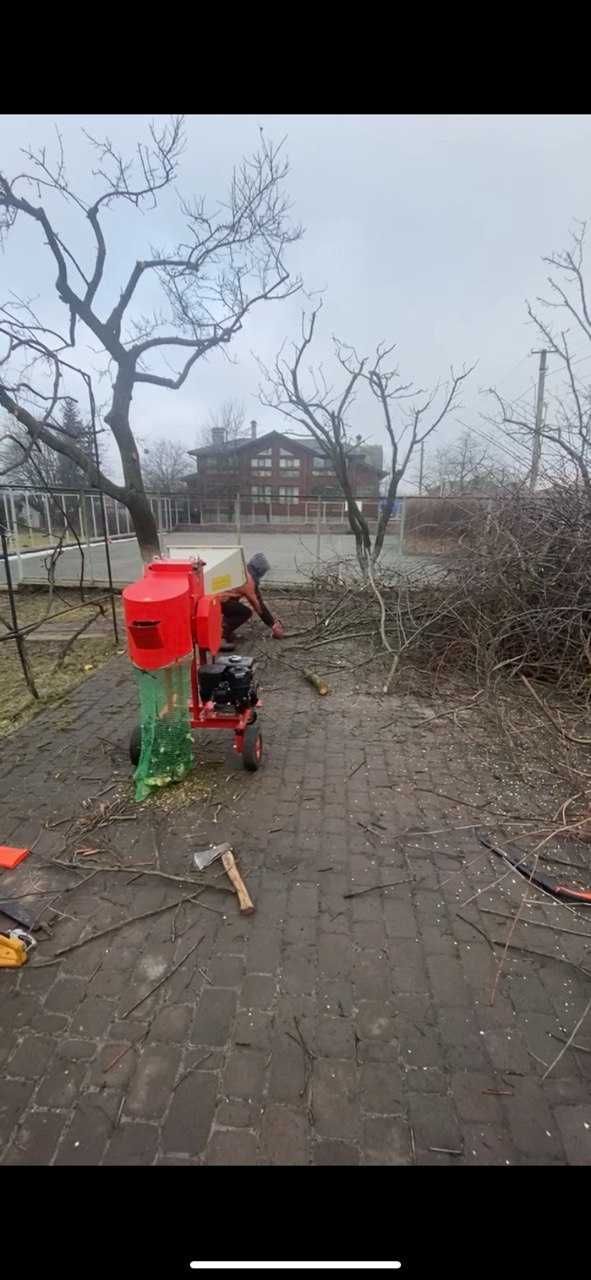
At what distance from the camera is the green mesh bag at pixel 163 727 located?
3090 mm

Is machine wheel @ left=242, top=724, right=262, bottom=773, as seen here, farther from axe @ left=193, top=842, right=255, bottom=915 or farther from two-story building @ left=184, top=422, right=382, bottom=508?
two-story building @ left=184, top=422, right=382, bottom=508

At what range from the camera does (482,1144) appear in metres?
1.45

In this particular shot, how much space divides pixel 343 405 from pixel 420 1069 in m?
12.1

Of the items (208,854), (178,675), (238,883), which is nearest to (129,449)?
(178,675)

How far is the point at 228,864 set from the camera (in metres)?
2.60

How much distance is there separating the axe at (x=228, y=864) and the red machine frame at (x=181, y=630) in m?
0.87

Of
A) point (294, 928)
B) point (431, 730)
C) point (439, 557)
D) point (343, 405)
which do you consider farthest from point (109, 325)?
point (294, 928)

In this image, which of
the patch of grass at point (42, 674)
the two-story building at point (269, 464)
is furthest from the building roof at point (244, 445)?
the patch of grass at point (42, 674)

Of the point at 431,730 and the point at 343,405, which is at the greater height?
the point at 343,405

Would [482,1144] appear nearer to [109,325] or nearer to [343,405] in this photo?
[343,405]

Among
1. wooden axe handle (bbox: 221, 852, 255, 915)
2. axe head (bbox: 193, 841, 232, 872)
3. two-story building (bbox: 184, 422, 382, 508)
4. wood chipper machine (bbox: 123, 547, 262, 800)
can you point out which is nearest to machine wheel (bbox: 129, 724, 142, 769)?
wood chipper machine (bbox: 123, 547, 262, 800)

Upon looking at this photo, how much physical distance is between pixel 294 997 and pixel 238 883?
0.64m

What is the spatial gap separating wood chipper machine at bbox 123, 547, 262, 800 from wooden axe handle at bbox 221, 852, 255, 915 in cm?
88

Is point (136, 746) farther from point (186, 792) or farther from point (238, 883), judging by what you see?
point (238, 883)
